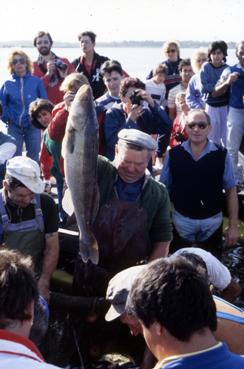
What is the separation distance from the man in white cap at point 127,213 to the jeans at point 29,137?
12.3 ft

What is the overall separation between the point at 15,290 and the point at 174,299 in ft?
1.95

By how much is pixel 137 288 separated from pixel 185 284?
19 cm

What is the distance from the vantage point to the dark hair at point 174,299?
2012 millimetres

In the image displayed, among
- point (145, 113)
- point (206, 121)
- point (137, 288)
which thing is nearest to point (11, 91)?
point (145, 113)

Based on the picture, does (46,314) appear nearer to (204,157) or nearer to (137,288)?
(137,288)

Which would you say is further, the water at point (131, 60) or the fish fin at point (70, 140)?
the water at point (131, 60)

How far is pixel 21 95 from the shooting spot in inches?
309

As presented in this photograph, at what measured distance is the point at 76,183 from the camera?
12.5ft

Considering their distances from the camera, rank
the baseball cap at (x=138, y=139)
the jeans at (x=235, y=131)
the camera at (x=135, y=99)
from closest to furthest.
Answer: the baseball cap at (x=138, y=139) → the camera at (x=135, y=99) → the jeans at (x=235, y=131)

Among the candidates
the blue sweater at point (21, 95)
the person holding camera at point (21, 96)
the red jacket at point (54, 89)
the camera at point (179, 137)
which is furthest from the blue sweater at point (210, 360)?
the red jacket at point (54, 89)

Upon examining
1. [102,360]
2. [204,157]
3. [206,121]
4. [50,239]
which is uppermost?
[206,121]

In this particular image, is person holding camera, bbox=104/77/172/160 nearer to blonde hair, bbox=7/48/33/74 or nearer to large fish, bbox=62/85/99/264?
large fish, bbox=62/85/99/264

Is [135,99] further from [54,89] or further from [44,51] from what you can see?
[44,51]

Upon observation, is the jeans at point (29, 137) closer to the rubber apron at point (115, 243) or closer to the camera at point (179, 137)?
the camera at point (179, 137)
